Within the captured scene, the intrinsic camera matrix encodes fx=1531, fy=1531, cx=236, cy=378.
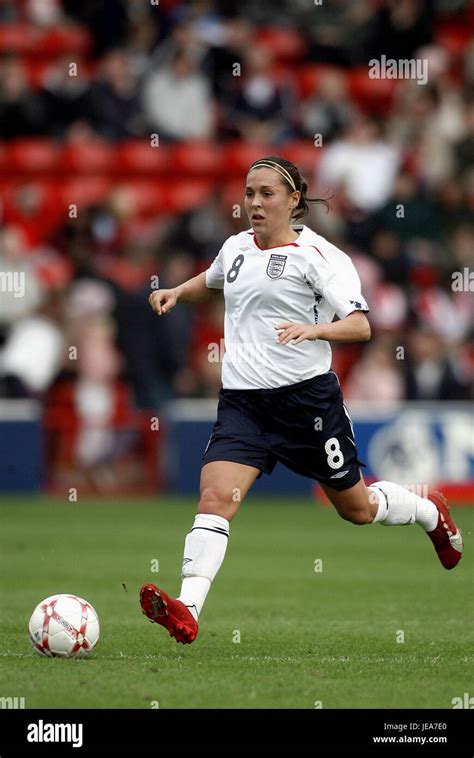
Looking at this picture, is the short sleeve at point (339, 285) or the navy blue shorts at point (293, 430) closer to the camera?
the short sleeve at point (339, 285)

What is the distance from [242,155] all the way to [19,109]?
2820 mm

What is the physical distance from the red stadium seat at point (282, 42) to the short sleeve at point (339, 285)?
43.6 ft

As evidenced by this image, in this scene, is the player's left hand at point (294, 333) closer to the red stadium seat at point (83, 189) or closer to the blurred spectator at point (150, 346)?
the blurred spectator at point (150, 346)

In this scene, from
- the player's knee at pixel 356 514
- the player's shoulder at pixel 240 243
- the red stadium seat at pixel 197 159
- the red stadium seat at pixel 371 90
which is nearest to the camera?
the player's shoulder at pixel 240 243

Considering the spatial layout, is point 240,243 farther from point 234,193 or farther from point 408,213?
point 234,193

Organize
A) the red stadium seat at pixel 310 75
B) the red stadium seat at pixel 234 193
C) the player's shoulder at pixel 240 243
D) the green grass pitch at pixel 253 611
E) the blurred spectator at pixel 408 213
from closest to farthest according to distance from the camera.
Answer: the green grass pitch at pixel 253 611, the player's shoulder at pixel 240 243, the blurred spectator at pixel 408 213, the red stadium seat at pixel 234 193, the red stadium seat at pixel 310 75

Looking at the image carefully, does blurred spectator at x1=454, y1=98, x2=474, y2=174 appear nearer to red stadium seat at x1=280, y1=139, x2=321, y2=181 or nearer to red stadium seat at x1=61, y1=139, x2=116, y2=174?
red stadium seat at x1=280, y1=139, x2=321, y2=181

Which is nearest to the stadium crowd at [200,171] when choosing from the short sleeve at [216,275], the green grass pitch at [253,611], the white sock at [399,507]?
the green grass pitch at [253,611]

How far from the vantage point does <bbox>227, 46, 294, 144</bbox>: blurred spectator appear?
18.5 meters

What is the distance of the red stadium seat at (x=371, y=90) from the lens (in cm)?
2005

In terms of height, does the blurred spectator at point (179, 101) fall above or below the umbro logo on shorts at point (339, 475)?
above

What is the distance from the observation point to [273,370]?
7500mm

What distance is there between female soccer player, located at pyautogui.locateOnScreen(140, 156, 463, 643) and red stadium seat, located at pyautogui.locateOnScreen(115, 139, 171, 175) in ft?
36.6
